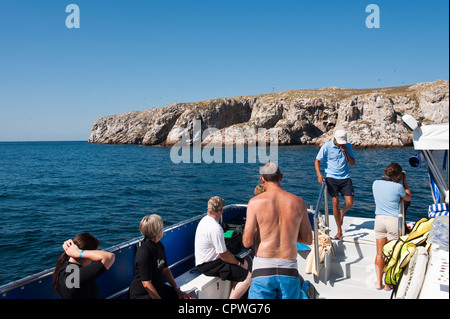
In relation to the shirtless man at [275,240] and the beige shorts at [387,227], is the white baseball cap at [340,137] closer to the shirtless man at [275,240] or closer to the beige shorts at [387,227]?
the beige shorts at [387,227]

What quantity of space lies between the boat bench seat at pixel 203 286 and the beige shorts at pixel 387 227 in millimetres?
2611

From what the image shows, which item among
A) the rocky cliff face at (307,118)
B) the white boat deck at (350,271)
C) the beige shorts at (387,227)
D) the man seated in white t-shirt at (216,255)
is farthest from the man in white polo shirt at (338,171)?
the rocky cliff face at (307,118)

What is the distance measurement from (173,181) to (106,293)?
29695 mm

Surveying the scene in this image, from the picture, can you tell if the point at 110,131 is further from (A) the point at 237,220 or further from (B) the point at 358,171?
(A) the point at 237,220

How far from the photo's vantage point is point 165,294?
13.3 feet

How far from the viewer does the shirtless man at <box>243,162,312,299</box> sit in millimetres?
3273

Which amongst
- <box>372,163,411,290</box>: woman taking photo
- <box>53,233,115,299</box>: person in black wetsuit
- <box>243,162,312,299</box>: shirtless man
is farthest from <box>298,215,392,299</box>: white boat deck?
<box>53,233,115,299</box>: person in black wetsuit

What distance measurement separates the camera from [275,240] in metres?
3.30

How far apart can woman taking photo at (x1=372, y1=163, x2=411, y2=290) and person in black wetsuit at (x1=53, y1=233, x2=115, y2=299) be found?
410cm

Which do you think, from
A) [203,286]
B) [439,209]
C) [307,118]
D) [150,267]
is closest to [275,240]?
[150,267]

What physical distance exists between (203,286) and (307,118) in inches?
3858

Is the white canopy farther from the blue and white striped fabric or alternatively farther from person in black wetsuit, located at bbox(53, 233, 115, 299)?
person in black wetsuit, located at bbox(53, 233, 115, 299)

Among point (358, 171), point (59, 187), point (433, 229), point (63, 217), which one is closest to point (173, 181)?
point (59, 187)

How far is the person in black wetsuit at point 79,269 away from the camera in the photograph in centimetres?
333
